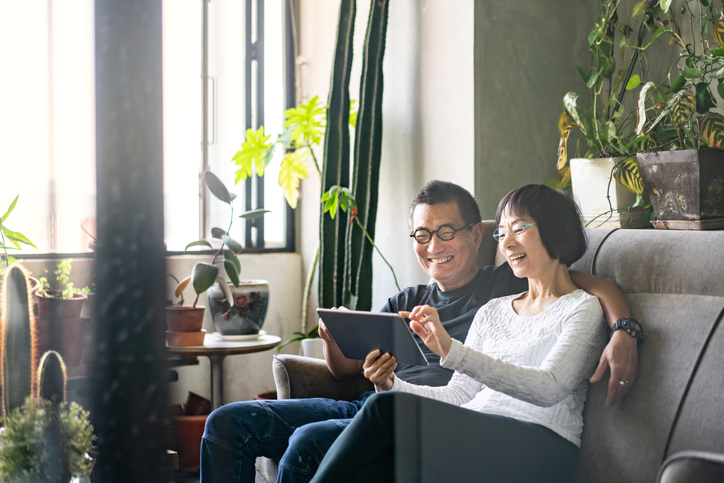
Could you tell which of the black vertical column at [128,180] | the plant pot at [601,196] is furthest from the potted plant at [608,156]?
the black vertical column at [128,180]

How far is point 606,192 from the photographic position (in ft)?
5.91

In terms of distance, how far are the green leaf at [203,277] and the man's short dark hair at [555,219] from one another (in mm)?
1071

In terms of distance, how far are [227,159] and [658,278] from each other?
2.02 meters

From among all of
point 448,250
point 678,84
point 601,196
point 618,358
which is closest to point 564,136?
point 601,196

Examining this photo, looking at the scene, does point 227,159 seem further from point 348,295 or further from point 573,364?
point 573,364

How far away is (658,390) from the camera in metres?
1.18

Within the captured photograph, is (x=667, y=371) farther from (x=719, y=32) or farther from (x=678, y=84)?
(x=719, y=32)

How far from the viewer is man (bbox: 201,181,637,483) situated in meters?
1.37

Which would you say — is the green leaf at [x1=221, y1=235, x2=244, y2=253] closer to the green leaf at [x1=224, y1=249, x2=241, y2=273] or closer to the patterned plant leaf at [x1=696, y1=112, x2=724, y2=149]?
the green leaf at [x1=224, y1=249, x2=241, y2=273]

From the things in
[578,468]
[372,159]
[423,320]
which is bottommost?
[578,468]

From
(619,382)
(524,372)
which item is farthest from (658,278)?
(524,372)

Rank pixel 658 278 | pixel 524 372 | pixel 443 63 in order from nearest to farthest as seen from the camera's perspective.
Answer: pixel 524 372 → pixel 658 278 → pixel 443 63

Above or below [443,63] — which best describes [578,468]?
below

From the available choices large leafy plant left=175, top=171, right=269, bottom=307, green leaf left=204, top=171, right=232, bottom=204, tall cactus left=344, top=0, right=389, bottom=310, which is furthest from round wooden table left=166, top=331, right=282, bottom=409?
green leaf left=204, top=171, right=232, bottom=204
